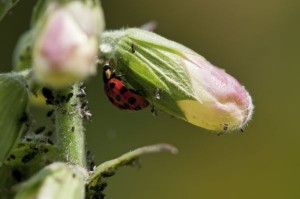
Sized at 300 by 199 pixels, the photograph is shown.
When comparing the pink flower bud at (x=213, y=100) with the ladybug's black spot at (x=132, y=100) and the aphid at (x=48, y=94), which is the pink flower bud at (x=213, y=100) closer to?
the ladybug's black spot at (x=132, y=100)

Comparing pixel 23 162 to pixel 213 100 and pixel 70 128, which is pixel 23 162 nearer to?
pixel 70 128

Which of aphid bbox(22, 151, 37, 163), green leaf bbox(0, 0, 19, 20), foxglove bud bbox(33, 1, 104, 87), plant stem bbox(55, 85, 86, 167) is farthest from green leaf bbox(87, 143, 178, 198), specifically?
green leaf bbox(0, 0, 19, 20)

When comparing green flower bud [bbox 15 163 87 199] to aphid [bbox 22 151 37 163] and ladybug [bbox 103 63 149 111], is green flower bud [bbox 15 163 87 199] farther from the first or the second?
ladybug [bbox 103 63 149 111]

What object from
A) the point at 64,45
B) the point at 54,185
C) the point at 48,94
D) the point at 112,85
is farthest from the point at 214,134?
the point at 64,45

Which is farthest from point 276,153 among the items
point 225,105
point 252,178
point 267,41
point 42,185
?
point 42,185

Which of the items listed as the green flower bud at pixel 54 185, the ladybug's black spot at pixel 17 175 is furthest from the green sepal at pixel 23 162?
the green flower bud at pixel 54 185

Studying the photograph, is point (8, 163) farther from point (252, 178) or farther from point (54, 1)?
point (252, 178)
